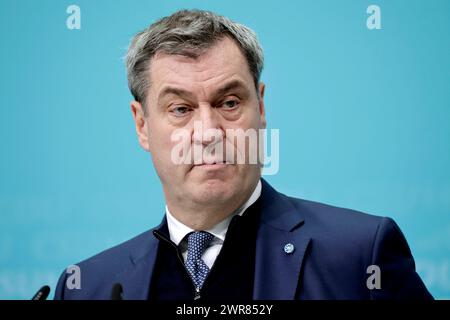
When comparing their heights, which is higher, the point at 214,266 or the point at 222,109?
the point at 222,109

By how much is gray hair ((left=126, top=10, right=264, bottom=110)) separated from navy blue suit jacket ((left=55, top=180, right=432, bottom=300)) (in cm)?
49

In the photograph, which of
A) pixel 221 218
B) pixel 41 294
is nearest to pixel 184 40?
pixel 221 218

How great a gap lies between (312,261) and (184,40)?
78 centimetres

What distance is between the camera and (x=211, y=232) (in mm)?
2475

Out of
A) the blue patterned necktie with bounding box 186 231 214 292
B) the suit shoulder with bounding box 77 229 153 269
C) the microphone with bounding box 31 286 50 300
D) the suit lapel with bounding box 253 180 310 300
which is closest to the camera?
the microphone with bounding box 31 286 50 300

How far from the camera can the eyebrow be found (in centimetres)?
232

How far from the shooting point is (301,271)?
7.30 feet

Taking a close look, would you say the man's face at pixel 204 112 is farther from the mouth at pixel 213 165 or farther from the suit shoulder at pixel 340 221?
the suit shoulder at pixel 340 221

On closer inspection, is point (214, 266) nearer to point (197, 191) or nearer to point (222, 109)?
point (197, 191)

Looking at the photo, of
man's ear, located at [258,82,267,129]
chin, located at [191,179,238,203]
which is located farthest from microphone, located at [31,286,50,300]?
man's ear, located at [258,82,267,129]

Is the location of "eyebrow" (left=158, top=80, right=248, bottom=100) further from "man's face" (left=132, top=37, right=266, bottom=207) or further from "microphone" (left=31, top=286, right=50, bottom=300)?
"microphone" (left=31, top=286, right=50, bottom=300)

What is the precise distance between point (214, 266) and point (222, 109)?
19.7 inches
